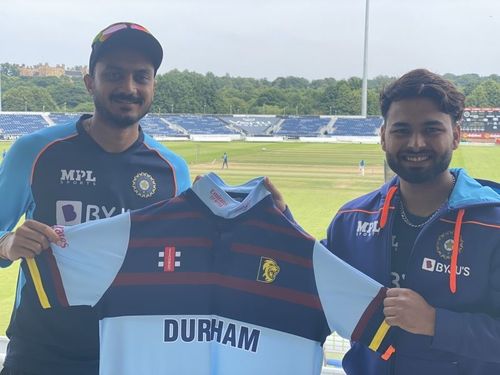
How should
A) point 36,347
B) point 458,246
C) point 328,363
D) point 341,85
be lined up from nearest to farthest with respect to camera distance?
point 458,246 < point 36,347 < point 328,363 < point 341,85

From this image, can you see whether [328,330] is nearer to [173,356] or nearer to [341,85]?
[173,356]

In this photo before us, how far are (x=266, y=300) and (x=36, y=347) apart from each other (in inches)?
31.6

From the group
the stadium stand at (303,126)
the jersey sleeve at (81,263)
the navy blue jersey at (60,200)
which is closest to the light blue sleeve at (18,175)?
the navy blue jersey at (60,200)

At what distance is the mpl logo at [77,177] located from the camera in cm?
179

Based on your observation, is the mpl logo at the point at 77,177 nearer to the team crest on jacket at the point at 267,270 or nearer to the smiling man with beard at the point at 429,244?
the team crest on jacket at the point at 267,270

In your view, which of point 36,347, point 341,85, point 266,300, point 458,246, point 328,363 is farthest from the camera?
point 341,85

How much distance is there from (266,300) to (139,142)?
72 cm

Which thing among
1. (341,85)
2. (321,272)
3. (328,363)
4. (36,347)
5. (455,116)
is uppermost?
(341,85)

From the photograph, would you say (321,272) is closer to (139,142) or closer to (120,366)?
(120,366)

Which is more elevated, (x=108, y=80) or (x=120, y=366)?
(x=108, y=80)

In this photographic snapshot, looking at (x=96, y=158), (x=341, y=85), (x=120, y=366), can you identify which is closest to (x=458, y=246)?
(x=120, y=366)

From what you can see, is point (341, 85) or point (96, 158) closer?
point (96, 158)

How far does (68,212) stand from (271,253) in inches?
27.9

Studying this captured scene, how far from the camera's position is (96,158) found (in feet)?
5.98
